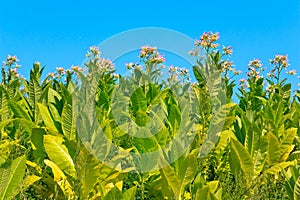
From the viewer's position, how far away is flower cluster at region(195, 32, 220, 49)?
4.45m

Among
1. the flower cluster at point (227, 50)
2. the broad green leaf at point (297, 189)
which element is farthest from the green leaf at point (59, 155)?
the flower cluster at point (227, 50)

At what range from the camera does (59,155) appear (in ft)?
9.12

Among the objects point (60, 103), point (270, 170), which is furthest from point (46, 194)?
point (270, 170)

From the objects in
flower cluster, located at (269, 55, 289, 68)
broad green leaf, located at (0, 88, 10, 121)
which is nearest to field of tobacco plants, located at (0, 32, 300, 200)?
broad green leaf, located at (0, 88, 10, 121)

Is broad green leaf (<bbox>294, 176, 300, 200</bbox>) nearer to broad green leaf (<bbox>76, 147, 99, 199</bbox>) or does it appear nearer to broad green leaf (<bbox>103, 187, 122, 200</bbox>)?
broad green leaf (<bbox>103, 187, 122, 200</bbox>)

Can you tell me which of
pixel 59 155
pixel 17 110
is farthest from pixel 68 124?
pixel 17 110

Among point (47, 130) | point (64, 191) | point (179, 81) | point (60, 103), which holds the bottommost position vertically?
point (64, 191)

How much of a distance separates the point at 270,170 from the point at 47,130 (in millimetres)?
1429

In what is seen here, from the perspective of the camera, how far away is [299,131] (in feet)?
12.9

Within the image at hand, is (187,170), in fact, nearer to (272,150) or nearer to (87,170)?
(87,170)

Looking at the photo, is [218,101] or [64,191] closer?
[64,191]

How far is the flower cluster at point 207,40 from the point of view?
4449mm

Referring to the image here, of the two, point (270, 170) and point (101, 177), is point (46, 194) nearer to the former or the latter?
point (101, 177)

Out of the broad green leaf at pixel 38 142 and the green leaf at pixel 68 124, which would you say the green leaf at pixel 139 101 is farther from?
the broad green leaf at pixel 38 142
